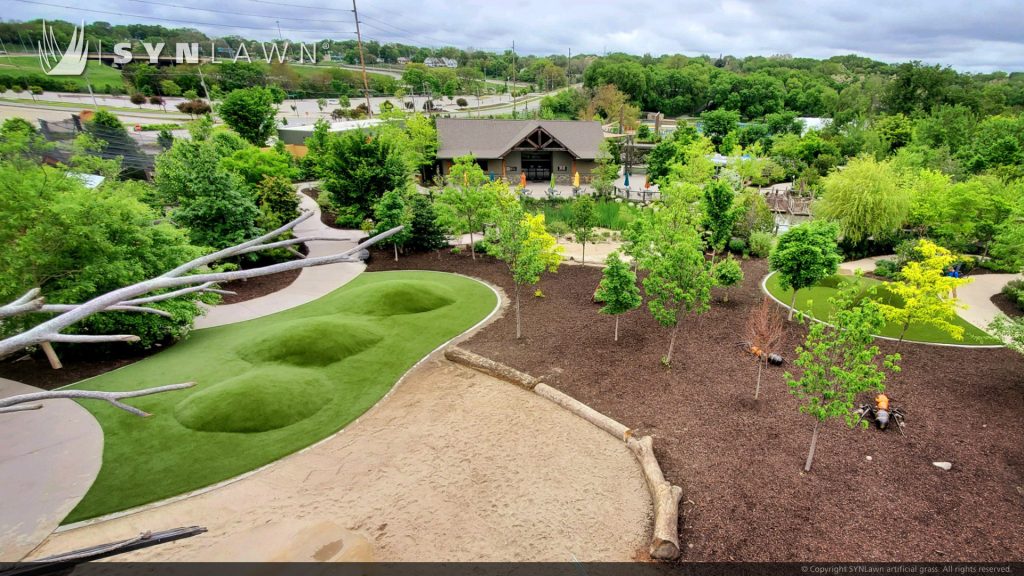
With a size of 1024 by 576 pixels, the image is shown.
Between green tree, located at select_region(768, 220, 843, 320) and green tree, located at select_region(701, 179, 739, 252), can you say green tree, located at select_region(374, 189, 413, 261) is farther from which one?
green tree, located at select_region(768, 220, 843, 320)

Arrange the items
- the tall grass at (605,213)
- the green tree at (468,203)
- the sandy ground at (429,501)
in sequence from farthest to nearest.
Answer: the tall grass at (605,213), the green tree at (468,203), the sandy ground at (429,501)

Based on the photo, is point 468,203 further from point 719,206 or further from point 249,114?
point 249,114

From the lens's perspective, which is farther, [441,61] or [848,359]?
[441,61]

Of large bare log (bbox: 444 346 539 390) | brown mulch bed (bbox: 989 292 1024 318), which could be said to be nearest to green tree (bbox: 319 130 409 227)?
large bare log (bbox: 444 346 539 390)

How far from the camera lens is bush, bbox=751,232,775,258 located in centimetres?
2662

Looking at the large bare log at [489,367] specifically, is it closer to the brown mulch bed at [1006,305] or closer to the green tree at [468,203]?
the green tree at [468,203]

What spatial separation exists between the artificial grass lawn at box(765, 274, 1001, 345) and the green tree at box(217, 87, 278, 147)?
5403 cm

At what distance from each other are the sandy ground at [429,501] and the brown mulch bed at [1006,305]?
63.2 feet

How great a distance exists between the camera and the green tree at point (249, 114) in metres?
51.3

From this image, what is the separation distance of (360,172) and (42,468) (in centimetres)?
2024

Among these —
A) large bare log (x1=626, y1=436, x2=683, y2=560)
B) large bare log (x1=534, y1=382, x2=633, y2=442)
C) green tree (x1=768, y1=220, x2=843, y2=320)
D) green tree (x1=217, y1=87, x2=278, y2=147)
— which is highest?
green tree (x1=217, y1=87, x2=278, y2=147)

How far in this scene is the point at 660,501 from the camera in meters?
10.0

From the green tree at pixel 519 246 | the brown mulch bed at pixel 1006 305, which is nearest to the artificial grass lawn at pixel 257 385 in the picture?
the green tree at pixel 519 246

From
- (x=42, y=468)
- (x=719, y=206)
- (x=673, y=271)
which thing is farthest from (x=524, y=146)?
(x=42, y=468)
